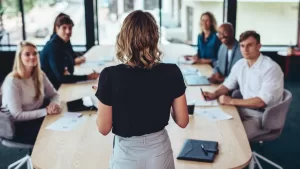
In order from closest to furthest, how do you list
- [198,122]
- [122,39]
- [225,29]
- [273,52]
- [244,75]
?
[122,39] → [198,122] → [244,75] → [225,29] → [273,52]

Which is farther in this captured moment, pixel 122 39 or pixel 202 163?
pixel 202 163

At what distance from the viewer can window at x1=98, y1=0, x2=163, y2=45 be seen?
8.17 meters

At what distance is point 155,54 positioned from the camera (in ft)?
7.45

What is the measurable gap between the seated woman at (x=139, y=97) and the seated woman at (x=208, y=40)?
3.66 m

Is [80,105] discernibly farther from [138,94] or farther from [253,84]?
[138,94]

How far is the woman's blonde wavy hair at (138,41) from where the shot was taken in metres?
2.21

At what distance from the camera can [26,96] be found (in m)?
3.89

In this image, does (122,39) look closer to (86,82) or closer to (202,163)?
(202,163)

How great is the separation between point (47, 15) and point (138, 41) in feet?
20.5

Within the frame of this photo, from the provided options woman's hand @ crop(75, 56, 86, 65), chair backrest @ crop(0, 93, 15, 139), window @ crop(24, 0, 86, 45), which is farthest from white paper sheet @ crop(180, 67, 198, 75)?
window @ crop(24, 0, 86, 45)

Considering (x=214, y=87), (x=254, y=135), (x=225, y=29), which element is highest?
(x=225, y=29)

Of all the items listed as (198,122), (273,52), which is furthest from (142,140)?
(273,52)

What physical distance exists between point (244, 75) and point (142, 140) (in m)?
2.13

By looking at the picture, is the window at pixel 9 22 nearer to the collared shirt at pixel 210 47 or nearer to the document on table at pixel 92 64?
the document on table at pixel 92 64
